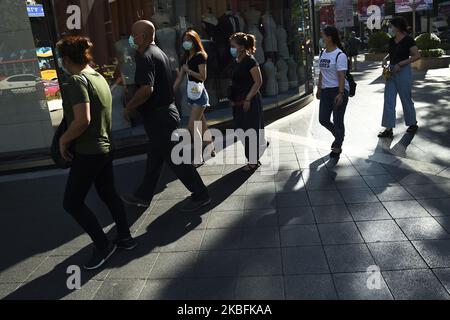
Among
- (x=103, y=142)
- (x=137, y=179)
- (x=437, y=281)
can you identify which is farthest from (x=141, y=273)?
(x=137, y=179)

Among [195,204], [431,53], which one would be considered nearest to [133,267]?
[195,204]

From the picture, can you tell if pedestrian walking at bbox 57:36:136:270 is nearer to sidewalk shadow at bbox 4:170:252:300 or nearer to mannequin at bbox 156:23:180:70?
sidewalk shadow at bbox 4:170:252:300

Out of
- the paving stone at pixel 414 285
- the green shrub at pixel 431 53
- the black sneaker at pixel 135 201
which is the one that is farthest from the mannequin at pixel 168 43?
the green shrub at pixel 431 53

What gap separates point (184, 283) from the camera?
3154 mm

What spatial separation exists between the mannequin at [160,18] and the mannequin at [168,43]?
0.38 ft

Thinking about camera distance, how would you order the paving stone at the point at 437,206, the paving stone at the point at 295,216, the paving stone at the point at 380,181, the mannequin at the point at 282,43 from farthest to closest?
1. the mannequin at the point at 282,43
2. the paving stone at the point at 380,181
3. the paving stone at the point at 295,216
4. the paving stone at the point at 437,206

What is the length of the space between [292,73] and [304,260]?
25.1ft

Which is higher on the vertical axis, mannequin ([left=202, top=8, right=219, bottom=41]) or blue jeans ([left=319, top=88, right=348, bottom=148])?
mannequin ([left=202, top=8, right=219, bottom=41])

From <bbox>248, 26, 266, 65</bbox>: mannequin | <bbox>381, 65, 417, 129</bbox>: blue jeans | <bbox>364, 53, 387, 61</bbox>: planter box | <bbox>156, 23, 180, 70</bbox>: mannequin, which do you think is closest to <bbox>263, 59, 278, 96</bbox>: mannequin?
<bbox>248, 26, 266, 65</bbox>: mannequin

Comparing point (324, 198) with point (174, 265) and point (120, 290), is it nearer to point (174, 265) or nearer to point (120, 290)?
point (174, 265)

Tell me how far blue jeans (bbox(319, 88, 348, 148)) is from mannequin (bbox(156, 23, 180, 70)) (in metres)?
3.23

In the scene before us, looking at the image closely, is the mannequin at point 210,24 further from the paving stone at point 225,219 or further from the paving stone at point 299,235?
the paving stone at point 299,235

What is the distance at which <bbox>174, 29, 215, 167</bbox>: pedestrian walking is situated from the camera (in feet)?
18.3

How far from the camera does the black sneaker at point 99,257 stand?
3.46 m
